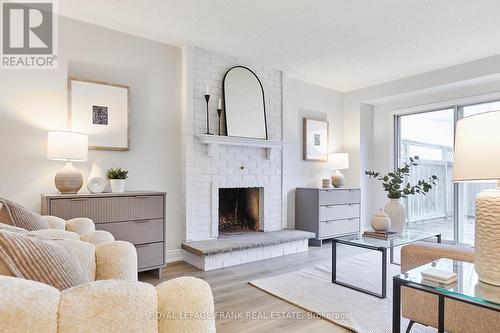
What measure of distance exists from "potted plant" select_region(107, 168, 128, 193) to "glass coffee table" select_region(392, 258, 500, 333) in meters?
2.59

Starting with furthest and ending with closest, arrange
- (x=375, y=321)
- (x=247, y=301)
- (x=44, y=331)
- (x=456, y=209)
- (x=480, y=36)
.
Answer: (x=456, y=209), (x=480, y=36), (x=247, y=301), (x=375, y=321), (x=44, y=331)

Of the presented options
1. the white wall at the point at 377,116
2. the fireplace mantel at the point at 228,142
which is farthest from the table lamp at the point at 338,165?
the fireplace mantel at the point at 228,142

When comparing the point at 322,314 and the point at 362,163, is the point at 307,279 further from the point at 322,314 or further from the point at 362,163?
the point at 362,163

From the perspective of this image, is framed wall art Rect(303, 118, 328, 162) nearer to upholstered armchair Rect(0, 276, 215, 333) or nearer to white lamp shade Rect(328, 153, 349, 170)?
white lamp shade Rect(328, 153, 349, 170)

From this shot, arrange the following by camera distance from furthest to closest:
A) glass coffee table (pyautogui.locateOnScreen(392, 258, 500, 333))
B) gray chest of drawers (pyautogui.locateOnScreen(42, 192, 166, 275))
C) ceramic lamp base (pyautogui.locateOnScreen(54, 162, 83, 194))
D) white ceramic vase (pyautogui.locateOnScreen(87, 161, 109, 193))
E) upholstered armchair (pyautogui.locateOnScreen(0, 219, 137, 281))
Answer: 1. white ceramic vase (pyautogui.locateOnScreen(87, 161, 109, 193))
2. ceramic lamp base (pyautogui.locateOnScreen(54, 162, 83, 194))
3. gray chest of drawers (pyautogui.locateOnScreen(42, 192, 166, 275))
4. glass coffee table (pyautogui.locateOnScreen(392, 258, 500, 333))
5. upholstered armchair (pyautogui.locateOnScreen(0, 219, 137, 281))

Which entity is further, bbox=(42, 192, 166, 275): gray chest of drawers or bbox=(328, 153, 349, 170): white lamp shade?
bbox=(328, 153, 349, 170): white lamp shade

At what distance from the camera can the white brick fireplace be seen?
3.75m

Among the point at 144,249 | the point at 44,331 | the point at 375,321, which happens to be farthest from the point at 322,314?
the point at 44,331

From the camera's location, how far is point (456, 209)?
473 cm

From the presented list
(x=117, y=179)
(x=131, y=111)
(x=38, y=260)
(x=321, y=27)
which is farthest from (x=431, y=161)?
(x=38, y=260)

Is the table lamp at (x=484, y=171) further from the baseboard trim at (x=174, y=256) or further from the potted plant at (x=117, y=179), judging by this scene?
the baseboard trim at (x=174, y=256)

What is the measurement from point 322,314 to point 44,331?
2106mm

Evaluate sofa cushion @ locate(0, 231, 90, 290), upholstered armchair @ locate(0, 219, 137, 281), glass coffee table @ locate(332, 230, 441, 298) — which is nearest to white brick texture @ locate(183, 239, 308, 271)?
glass coffee table @ locate(332, 230, 441, 298)

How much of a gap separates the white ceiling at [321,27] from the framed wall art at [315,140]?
40.9 inches
